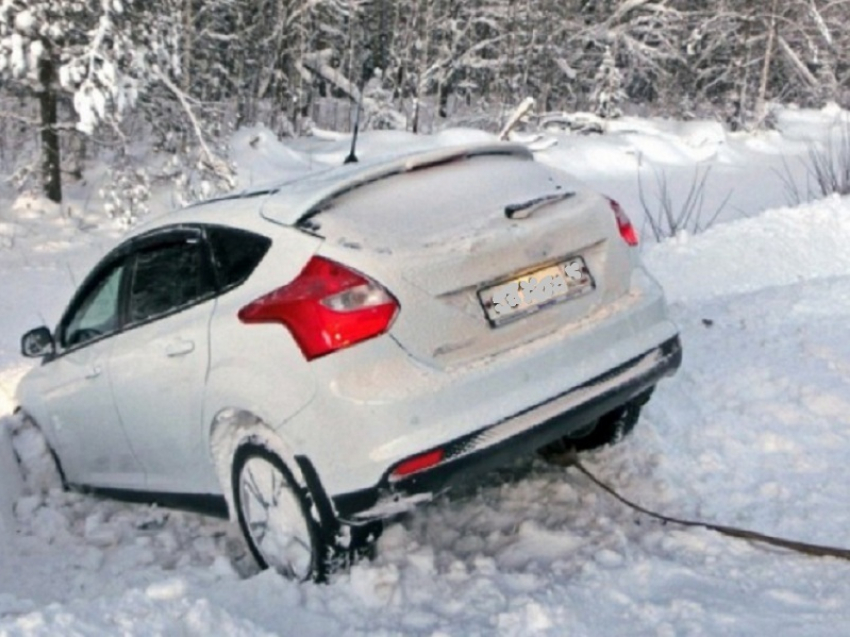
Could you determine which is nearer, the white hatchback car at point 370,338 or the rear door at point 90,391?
the white hatchback car at point 370,338

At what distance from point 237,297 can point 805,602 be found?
224 cm

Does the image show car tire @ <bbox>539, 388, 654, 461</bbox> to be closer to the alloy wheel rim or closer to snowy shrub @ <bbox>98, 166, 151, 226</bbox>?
the alloy wheel rim

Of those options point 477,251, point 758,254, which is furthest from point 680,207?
point 477,251

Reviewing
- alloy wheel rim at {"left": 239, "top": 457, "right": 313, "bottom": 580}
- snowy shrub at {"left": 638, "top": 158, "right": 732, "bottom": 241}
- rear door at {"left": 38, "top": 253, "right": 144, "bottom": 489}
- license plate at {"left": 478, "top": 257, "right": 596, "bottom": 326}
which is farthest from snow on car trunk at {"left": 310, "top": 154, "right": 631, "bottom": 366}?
snowy shrub at {"left": 638, "top": 158, "right": 732, "bottom": 241}

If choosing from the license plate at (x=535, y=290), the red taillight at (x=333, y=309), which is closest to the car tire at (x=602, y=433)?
the license plate at (x=535, y=290)

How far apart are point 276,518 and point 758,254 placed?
5282 mm

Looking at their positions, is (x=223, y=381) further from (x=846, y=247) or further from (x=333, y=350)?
(x=846, y=247)

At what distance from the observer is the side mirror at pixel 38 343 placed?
5125 mm

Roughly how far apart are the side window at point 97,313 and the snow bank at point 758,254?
13.0ft

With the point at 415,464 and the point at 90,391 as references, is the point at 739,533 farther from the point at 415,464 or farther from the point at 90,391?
the point at 90,391

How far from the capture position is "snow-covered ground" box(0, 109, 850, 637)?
10.4 ft

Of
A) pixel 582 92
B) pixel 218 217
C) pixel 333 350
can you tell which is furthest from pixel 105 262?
pixel 582 92

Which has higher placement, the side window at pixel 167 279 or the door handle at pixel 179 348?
the side window at pixel 167 279

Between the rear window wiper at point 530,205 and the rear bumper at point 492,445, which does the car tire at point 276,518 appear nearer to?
the rear bumper at point 492,445
